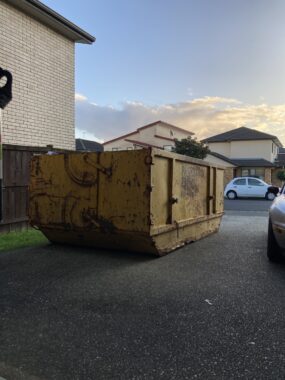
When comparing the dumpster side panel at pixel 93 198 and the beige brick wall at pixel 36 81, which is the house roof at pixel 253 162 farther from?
the dumpster side panel at pixel 93 198

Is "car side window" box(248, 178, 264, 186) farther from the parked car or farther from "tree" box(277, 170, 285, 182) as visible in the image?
the parked car

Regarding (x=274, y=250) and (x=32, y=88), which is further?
(x=32, y=88)

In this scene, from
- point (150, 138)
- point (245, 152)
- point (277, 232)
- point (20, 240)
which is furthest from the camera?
point (245, 152)

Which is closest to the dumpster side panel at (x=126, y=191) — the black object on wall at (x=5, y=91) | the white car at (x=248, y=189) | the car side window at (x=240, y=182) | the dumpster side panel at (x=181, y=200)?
the dumpster side panel at (x=181, y=200)

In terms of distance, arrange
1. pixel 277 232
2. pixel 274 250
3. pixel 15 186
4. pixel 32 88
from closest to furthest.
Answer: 1. pixel 277 232
2. pixel 274 250
3. pixel 15 186
4. pixel 32 88

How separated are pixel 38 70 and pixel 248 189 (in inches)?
768

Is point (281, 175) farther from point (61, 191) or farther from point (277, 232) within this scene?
point (61, 191)

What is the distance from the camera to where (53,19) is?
10727mm

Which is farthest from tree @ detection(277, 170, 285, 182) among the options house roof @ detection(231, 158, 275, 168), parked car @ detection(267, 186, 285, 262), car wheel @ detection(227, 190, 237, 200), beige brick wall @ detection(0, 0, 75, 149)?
parked car @ detection(267, 186, 285, 262)

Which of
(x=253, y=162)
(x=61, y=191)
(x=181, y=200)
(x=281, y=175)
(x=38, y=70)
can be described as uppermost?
(x=38, y=70)

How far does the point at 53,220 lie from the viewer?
6.83 meters

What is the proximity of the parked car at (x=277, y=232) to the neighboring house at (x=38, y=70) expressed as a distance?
6550 millimetres

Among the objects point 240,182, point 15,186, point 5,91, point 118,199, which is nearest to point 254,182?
point 240,182

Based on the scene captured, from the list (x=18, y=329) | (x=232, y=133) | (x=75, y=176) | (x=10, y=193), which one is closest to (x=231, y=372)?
(x=18, y=329)
